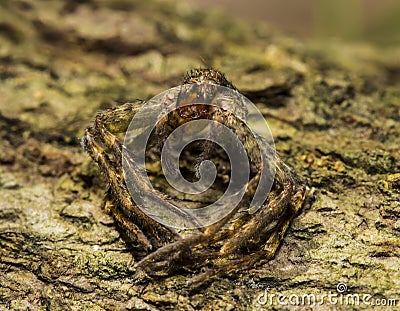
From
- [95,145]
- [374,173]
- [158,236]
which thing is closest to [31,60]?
[95,145]

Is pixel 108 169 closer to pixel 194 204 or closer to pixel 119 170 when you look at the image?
pixel 119 170

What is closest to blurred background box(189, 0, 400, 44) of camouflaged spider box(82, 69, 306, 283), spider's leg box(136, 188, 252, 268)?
camouflaged spider box(82, 69, 306, 283)

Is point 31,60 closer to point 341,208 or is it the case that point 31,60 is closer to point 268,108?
point 268,108

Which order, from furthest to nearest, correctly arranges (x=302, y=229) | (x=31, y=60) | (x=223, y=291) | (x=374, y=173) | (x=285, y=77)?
(x=31, y=60) → (x=285, y=77) → (x=374, y=173) → (x=302, y=229) → (x=223, y=291)

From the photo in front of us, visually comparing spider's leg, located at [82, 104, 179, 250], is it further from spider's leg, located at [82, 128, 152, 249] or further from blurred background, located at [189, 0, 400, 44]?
blurred background, located at [189, 0, 400, 44]

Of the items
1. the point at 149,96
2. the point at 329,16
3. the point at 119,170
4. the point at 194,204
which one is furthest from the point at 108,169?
the point at 329,16

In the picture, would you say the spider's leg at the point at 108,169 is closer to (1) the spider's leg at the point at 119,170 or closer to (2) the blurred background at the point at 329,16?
(1) the spider's leg at the point at 119,170
